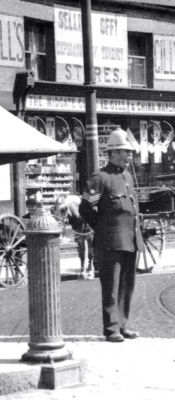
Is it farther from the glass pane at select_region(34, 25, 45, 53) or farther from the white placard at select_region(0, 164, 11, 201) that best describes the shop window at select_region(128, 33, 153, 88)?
the white placard at select_region(0, 164, 11, 201)

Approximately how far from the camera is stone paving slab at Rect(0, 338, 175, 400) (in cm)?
717

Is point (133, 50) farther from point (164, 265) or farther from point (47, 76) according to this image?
point (164, 265)

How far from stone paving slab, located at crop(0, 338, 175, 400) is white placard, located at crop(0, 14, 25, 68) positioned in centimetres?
1258

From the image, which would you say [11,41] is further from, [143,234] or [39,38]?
[143,234]

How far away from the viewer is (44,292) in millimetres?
7727

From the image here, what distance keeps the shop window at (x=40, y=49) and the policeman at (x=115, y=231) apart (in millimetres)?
12625

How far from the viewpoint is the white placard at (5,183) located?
21.2 meters

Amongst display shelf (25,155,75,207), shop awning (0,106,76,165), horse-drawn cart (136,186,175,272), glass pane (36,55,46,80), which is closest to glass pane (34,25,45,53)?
glass pane (36,55,46,80)

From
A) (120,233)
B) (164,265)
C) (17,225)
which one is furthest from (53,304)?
(164,265)

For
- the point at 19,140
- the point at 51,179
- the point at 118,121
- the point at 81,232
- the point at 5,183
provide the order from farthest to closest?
the point at 118,121
the point at 51,179
the point at 5,183
the point at 81,232
the point at 19,140

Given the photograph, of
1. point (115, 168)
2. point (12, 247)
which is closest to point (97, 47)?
point (12, 247)

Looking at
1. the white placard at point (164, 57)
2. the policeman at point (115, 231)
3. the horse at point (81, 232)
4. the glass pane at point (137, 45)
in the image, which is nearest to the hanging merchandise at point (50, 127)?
the glass pane at point (137, 45)

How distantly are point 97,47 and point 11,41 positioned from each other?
2.68 meters

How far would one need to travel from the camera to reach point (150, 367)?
8.05 m
